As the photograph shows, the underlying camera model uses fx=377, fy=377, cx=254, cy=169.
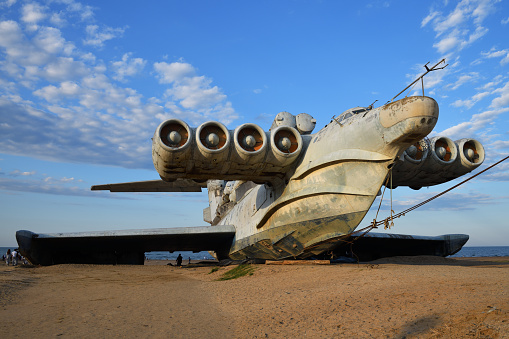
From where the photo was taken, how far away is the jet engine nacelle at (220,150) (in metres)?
8.20

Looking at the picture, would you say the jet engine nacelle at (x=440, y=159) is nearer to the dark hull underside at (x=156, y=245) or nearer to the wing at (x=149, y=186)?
the dark hull underside at (x=156, y=245)

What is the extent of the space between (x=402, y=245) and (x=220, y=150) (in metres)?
10.9

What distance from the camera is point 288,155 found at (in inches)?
346

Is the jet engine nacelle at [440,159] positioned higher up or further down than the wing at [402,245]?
higher up

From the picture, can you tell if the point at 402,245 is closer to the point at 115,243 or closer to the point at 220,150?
the point at 220,150

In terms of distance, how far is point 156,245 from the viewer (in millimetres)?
14484

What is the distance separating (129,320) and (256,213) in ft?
21.2

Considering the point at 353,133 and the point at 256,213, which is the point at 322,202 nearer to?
the point at 353,133

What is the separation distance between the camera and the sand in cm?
350

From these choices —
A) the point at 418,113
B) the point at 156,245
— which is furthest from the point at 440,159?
the point at 156,245

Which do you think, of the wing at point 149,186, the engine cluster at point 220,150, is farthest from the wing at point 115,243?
the engine cluster at point 220,150

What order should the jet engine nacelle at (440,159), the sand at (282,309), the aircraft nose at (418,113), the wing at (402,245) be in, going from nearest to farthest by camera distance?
the sand at (282,309) < the aircraft nose at (418,113) < the jet engine nacelle at (440,159) < the wing at (402,245)

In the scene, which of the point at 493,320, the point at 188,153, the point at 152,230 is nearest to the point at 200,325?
the point at 493,320

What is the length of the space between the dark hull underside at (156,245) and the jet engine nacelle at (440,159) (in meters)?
2.92
